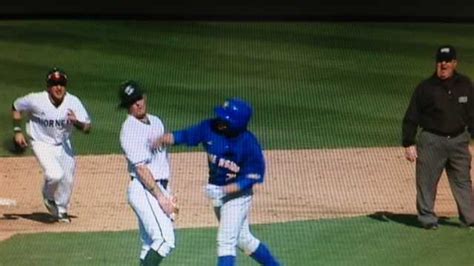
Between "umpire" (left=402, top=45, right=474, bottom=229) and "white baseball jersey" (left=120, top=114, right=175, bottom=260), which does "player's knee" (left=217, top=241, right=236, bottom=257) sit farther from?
"umpire" (left=402, top=45, right=474, bottom=229)

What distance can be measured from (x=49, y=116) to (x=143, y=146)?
292 centimetres

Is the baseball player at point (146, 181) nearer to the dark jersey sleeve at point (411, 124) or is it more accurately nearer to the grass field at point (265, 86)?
the grass field at point (265, 86)

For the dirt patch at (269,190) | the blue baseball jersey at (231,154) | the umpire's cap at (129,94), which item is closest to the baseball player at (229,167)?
the blue baseball jersey at (231,154)

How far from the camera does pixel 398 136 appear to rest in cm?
1512

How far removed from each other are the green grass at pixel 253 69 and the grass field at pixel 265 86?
25 millimetres

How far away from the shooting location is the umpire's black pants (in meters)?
10.3

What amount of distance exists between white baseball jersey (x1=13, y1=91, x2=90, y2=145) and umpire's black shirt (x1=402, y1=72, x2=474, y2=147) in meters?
3.10

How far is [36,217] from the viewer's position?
448 inches

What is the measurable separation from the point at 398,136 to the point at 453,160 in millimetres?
4797

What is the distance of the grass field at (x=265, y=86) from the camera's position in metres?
9.94

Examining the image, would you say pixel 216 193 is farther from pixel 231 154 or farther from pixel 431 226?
pixel 431 226

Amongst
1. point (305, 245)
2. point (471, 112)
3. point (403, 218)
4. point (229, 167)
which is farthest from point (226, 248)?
point (403, 218)

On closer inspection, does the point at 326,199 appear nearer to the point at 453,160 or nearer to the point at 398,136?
the point at 453,160

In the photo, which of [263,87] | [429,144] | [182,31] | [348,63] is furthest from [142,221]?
[182,31]
